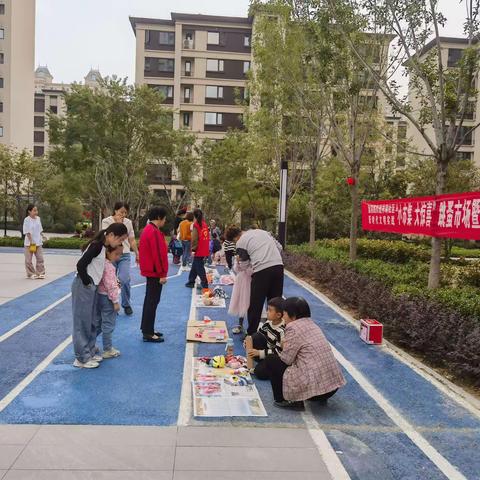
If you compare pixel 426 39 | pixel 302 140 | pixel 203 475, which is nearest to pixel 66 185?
pixel 302 140

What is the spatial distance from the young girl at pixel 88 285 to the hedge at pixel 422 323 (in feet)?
12.4

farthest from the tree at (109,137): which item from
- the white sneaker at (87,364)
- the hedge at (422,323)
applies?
the white sneaker at (87,364)

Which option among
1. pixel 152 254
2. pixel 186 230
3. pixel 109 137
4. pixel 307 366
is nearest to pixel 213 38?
pixel 109 137

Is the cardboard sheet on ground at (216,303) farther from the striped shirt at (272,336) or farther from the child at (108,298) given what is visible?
the striped shirt at (272,336)

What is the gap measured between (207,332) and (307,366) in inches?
111

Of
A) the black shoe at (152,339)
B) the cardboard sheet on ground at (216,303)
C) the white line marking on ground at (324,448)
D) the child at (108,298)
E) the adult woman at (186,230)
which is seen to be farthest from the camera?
the adult woman at (186,230)

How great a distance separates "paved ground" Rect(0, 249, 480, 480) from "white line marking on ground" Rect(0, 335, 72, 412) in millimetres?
11

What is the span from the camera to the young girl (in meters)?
5.36

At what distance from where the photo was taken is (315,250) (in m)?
16.1

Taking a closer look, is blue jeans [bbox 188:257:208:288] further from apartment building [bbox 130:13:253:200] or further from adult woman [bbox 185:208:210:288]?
apartment building [bbox 130:13:253:200]

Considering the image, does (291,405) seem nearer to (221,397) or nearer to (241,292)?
(221,397)

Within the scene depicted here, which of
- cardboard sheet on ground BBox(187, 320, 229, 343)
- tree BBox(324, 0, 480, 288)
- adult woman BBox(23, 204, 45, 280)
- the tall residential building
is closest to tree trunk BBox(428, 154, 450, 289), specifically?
tree BBox(324, 0, 480, 288)

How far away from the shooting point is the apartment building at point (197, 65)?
45.2 meters

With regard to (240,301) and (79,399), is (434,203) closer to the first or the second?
(240,301)
